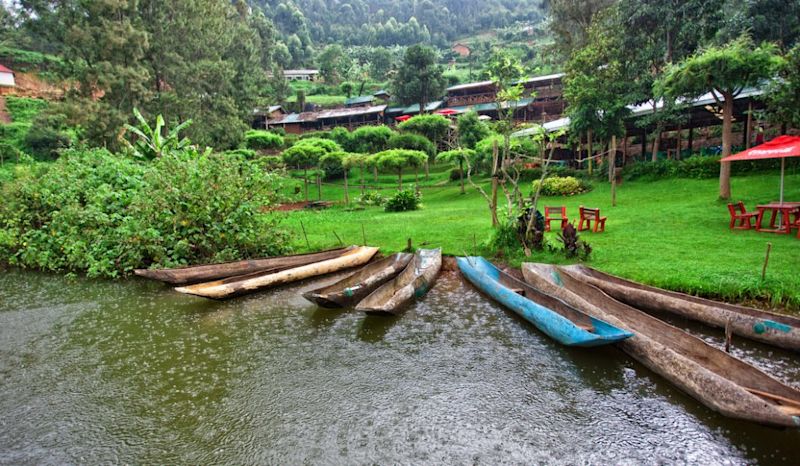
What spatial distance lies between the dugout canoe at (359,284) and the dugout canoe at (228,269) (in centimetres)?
178

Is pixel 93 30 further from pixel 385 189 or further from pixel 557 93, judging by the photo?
pixel 557 93

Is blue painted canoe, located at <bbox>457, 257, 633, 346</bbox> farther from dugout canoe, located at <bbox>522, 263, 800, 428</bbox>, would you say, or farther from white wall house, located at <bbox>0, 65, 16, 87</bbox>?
white wall house, located at <bbox>0, 65, 16, 87</bbox>

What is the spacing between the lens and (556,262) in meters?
10.0

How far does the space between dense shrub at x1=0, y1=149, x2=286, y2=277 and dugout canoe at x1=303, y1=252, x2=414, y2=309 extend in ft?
12.0

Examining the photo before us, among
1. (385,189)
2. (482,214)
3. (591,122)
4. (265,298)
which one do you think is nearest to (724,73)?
(482,214)

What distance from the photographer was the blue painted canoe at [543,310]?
6.07 metres

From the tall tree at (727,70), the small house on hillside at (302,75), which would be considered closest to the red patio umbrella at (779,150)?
the tall tree at (727,70)

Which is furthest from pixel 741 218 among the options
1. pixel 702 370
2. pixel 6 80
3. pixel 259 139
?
pixel 6 80

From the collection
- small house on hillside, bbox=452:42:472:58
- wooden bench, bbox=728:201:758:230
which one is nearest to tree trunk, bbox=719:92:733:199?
wooden bench, bbox=728:201:758:230

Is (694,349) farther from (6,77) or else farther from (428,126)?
(6,77)

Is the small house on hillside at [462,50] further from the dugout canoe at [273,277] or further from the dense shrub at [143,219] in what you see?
the dugout canoe at [273,277]

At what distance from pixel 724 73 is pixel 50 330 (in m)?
17.0

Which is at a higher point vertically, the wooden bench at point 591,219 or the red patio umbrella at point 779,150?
the red patio umbrella at point 779,150

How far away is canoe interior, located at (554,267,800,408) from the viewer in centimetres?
460
